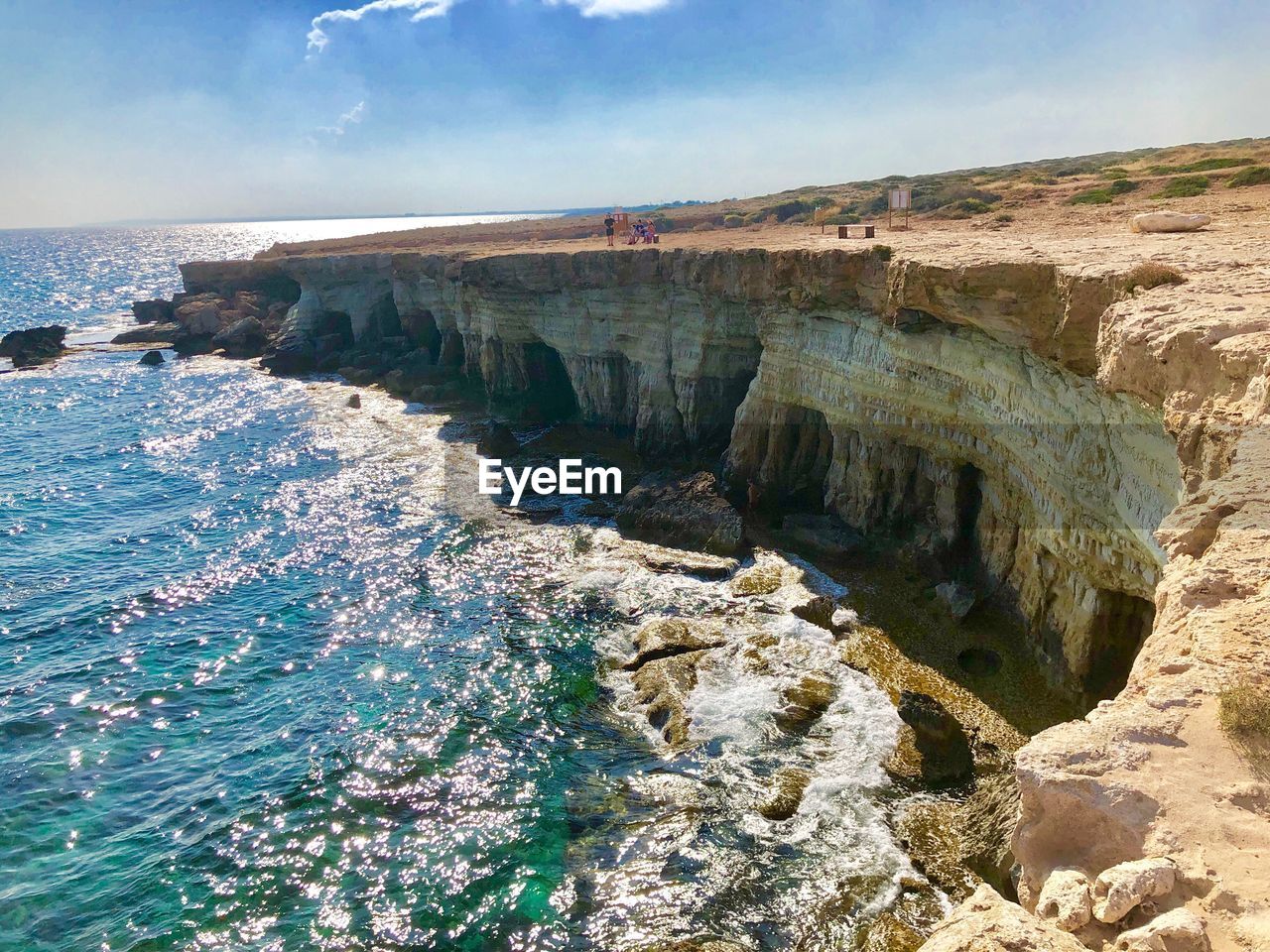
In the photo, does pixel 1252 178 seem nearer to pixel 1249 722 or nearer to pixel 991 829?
pixel 991 829

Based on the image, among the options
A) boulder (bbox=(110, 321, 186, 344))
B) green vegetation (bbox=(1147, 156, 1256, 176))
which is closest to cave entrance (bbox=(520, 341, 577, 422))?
green vegetation (bbox=(1147, 156, 1256, 176))

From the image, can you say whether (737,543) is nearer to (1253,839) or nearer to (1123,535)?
(1123,535)

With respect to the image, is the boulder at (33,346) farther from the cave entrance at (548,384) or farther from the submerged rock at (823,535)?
the submerged rock at (823,535)

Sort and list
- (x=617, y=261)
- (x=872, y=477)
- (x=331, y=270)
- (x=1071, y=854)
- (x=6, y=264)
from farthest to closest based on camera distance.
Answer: (x=6, y=264) → (x=331, y=270) → (x=617, y=261) → (x=872, y=477) → (x=1071, y=854)

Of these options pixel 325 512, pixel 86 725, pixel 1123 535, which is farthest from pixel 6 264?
pixel 1123 535

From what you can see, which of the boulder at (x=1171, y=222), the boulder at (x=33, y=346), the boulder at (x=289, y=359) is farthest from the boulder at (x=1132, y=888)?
the boulder at (x=33, y=346)

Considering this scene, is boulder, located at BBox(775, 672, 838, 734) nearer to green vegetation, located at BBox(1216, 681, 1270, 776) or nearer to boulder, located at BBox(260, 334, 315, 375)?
green vegetation, located at BBox(1216, 681, 1270, 776)

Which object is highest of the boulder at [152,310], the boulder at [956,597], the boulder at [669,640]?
the boulder at [152,310]
